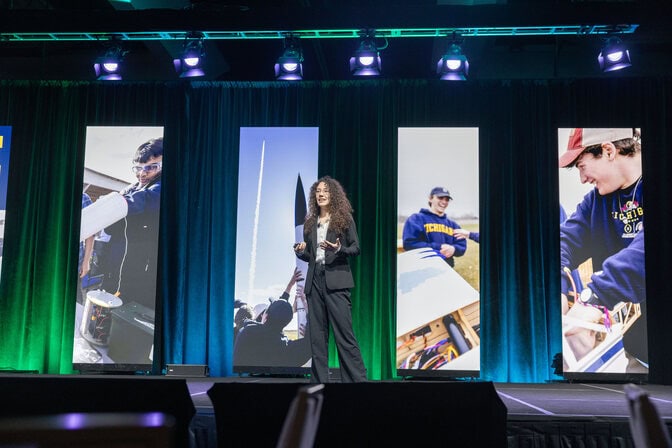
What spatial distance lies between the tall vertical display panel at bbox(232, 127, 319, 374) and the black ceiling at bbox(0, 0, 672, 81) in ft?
2.91

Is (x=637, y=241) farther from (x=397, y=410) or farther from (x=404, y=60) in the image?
(x=397, y=410)

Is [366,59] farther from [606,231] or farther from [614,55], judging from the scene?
[606,231]

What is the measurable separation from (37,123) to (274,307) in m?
3.35

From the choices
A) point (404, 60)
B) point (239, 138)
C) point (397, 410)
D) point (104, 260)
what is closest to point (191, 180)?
point (239, 138)

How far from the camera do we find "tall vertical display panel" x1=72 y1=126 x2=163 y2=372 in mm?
6969

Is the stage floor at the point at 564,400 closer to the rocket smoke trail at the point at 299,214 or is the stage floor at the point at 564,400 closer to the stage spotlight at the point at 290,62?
the rocket smoke trail at the point at 299,214

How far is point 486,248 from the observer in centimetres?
710

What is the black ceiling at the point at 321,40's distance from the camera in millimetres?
5742

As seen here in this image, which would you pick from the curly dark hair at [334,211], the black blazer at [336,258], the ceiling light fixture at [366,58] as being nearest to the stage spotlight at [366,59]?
the ceiling light fixture at [366,58]

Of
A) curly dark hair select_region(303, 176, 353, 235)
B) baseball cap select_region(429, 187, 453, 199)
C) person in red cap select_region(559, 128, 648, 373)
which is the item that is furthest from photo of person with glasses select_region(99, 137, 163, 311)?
person in red cap select_region(559, 128, 648, 373)

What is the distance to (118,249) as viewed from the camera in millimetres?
7191

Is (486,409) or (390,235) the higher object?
(390,235)

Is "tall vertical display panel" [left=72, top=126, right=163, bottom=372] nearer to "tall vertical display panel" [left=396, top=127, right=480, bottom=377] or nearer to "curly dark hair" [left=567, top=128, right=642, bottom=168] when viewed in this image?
"tall vertical display panel" [left=396, top=127, right=480, bottom=377]

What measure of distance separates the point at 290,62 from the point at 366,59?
0.70 m
